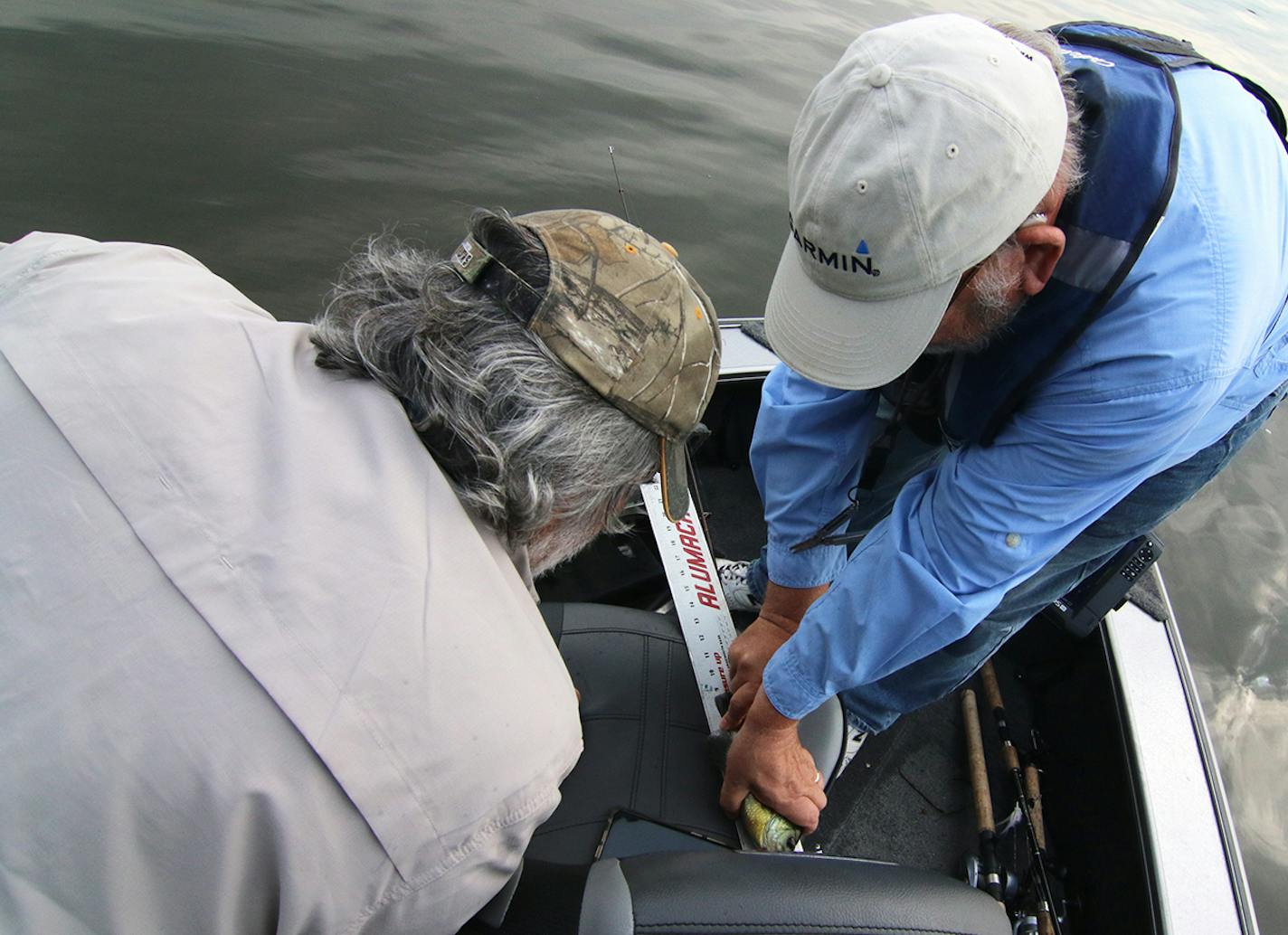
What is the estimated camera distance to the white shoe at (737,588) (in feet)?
7.68

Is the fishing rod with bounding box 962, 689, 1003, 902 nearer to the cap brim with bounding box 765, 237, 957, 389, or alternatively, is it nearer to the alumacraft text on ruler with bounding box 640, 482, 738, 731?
the alumacraft text on ruler with bounding box 640, 482, 738, 731

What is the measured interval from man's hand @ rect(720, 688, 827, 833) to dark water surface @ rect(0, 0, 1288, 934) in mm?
2427

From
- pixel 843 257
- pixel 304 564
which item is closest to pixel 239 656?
pixel 304 564

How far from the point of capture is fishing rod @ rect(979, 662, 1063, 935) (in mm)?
1830

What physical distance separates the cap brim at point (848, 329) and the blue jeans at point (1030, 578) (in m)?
0.73

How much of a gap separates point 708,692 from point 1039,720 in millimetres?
1330

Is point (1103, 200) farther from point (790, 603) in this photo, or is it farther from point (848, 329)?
point (790, 603)

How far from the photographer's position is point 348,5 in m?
6.15

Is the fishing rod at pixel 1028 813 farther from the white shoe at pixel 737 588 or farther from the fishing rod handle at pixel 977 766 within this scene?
the white shoe at pixel 737 588

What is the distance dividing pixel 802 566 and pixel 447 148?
438 centimetres

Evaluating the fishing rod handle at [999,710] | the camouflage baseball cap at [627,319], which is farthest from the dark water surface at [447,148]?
the camouflage baseball cap at [627,319]

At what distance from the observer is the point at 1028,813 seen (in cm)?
205

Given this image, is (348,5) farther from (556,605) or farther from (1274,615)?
(1274,615)

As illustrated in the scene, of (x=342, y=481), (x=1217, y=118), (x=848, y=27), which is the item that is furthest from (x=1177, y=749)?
(x=848, y=27)
